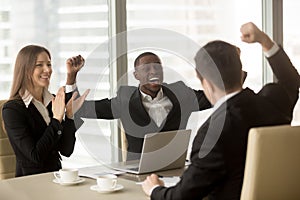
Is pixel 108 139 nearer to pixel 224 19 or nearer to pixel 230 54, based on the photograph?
pixel 224 19

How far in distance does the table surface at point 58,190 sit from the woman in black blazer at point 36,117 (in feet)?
1.21

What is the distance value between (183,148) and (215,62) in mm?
795

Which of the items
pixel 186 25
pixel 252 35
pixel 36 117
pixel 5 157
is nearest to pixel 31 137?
pixel 36 117

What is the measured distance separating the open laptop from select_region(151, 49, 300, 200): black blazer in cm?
49

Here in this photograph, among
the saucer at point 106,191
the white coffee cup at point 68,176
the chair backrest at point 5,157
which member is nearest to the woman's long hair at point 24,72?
the chair backrest at point 5,157

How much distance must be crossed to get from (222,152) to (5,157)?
1.69 meters

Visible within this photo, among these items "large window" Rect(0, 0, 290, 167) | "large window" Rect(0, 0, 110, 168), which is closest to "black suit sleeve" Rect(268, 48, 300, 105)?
"large window" Rect(0, 0, 110, 168)

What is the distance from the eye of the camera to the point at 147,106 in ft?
11.5

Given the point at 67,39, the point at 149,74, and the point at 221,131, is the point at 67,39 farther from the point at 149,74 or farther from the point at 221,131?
the point at 221,131

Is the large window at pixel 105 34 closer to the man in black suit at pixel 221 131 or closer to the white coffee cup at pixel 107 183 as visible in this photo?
the white coffee cup at pixel 107 183

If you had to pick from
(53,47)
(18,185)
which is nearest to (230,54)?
(18,185)

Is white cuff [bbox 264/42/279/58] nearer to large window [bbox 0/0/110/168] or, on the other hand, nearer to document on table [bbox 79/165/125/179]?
document on table [bbox 79/165/125/179]

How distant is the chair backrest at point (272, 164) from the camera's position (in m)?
2.11

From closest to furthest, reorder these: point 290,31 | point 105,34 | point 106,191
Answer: point 106,191 < point 105,34 < point 290,31
